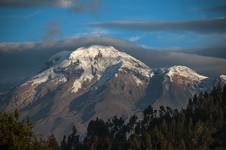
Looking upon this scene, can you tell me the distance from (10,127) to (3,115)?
17.3ft

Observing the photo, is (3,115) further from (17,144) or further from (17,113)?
(17,144)

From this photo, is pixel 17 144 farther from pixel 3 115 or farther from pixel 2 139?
pixel 3 115

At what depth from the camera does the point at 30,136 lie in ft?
497

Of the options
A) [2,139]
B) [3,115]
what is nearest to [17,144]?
[2,139]

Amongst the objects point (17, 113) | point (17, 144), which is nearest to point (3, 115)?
point (17, 113)

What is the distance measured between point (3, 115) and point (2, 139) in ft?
36.7

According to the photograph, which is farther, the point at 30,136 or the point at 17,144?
the point at 30,136

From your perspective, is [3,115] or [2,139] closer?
[2,139]

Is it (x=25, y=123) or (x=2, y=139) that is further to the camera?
(x=25, y=123)

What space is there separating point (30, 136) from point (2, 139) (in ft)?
33.6

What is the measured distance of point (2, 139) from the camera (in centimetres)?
14238

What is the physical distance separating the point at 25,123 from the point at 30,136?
10.8 ft

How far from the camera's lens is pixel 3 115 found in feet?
500

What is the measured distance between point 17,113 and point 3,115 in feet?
11.1
